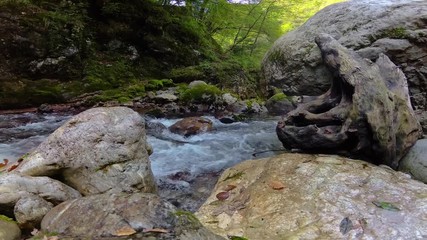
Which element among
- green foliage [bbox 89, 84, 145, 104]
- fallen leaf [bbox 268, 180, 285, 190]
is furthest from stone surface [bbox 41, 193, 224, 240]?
green foliage [bbox 89, 84, 145, 104]

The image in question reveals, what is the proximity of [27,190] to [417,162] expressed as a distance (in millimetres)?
4874

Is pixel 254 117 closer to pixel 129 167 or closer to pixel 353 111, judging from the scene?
pixel 353 111

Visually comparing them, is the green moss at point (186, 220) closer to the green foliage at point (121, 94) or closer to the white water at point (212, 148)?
the white water at point (212, 148)

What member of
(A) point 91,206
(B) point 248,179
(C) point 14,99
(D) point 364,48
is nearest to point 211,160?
(B) point 248,179

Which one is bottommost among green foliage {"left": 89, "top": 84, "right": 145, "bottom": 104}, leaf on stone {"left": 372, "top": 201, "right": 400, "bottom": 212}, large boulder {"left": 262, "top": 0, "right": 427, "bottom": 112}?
green foliage {"left": 89, "top": 84, "right": 145, "bottom": 104}

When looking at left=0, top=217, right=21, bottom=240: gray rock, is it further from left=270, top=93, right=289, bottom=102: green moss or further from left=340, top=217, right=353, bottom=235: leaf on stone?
left=270, top=93, right=289, bottom=102: green moss

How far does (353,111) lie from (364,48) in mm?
1601

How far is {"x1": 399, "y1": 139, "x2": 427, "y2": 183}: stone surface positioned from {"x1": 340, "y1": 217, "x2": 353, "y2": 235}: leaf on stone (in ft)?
6.35

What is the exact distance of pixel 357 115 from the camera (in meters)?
4.55

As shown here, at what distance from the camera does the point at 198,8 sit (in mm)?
14742

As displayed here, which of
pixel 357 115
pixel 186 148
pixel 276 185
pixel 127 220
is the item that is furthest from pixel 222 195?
pixel 186 148

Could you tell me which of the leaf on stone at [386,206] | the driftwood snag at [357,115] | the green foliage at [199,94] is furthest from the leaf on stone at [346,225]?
the green foliage at [199,94]

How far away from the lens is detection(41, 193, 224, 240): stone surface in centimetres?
224

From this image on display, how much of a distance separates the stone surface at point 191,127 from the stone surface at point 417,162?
172 inches
